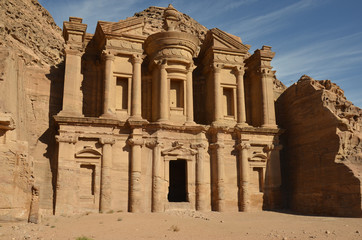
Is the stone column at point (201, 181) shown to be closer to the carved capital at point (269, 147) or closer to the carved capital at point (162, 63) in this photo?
the carved capital at point (269, 147)

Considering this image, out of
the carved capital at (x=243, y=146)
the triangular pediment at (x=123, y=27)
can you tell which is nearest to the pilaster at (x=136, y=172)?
the carved capital at (x=243, y=146)

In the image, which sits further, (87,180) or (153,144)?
(153,144)

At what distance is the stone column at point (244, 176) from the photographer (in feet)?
70.9

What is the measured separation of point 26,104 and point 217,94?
459 inches

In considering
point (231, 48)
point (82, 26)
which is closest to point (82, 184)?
point (82, 26)

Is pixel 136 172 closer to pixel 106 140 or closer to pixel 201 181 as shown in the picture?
pixel 106 140

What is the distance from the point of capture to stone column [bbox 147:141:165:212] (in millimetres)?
19688

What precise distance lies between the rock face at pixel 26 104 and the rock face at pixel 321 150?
1471 cm

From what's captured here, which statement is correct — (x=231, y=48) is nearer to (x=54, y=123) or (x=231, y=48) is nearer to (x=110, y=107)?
(x=110, y=107)

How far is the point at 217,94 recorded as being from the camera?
918 inches

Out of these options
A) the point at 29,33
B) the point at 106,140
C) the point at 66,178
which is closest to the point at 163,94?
the point at 106,140

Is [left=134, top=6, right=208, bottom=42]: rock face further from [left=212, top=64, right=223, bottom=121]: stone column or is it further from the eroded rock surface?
[left=212, top=64, right=223, bottom=121]: stone column

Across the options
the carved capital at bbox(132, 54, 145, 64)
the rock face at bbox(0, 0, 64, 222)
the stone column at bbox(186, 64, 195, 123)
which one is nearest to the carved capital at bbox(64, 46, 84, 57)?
the rock face at bbox(0, 0, 64, 222)

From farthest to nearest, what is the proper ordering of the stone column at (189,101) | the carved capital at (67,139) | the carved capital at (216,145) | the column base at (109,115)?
the stone column at (189,101) < the carved capital at (216,145) < the column base at (109,115) < the carved capital at (67,139)
